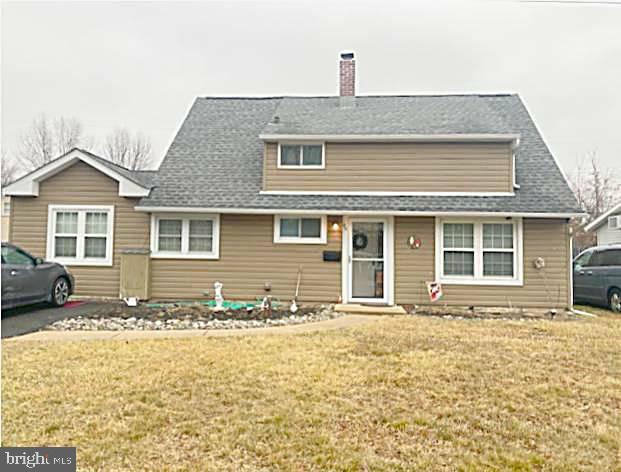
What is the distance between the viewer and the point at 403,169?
10.2 m

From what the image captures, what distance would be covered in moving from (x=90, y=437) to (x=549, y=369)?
4822mm

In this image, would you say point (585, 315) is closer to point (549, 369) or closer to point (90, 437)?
point (549, 369)

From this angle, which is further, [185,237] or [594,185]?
[594,185]

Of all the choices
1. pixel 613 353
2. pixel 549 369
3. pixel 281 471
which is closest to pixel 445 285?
pixel 613 353

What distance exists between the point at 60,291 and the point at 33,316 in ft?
3.73

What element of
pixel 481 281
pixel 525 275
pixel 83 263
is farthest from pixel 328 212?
pixel 83 263

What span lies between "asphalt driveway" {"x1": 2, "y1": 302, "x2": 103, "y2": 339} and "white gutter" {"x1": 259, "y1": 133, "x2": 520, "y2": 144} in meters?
5.70

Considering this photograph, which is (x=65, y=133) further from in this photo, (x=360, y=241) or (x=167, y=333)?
(x=167, y=333)

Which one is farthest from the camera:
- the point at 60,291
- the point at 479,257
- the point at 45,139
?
the point at 45,139

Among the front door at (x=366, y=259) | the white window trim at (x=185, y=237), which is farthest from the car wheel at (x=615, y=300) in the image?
the white window trim at (x=185, y=237)

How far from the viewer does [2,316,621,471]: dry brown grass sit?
287 centimetres

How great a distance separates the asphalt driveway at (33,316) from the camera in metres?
6.62

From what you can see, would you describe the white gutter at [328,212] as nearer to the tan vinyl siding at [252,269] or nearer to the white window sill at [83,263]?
the tan vinyl siding at [252,269]

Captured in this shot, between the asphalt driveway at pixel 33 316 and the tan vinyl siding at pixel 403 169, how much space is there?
5.01m
